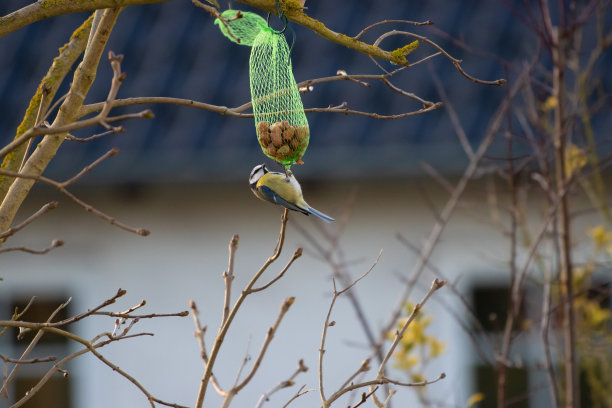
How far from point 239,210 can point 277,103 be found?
10.6 ft

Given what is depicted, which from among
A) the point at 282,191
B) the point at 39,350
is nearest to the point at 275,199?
the point at 282,191

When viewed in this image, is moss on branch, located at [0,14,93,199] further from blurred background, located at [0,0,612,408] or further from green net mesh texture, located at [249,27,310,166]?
blurred background, located at [0,0,612,408]

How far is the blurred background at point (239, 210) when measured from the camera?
510 cm

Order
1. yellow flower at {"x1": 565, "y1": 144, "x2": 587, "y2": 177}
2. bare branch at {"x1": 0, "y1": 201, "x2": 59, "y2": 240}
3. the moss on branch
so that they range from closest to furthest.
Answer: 1. bare branch at {"x1": 0, "y1": 201, "x2": 59, "y2": 240}
2. the moss on branch
3. yellow flower at {"x1": 565, "y1": 144, "x2": 587, "y2": 177}

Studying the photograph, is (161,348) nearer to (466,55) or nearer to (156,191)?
(156,191)

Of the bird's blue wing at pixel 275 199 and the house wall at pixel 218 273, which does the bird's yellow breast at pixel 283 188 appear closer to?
Result: the bird's blue wing at pixel 275 199

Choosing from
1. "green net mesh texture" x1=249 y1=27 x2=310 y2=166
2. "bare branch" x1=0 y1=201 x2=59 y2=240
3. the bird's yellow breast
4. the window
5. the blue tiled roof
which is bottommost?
the window

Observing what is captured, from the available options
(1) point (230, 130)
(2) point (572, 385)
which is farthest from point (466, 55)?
(2) point (572, 385)

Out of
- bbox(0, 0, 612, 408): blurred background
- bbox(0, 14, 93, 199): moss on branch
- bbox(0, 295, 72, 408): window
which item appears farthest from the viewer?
bbox(0, 295, 72, 408): window

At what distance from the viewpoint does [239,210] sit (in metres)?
5.33

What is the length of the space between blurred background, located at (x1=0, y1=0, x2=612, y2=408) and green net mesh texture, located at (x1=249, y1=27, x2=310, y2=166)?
2.77 metres

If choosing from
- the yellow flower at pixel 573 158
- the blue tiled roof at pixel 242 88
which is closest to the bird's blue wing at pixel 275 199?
the yellow flower at pixel 573 158

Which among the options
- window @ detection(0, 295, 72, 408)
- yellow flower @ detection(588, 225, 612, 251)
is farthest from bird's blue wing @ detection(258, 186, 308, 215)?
window @ detection(0, 295, 72, 408)

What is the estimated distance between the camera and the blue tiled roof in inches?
197
